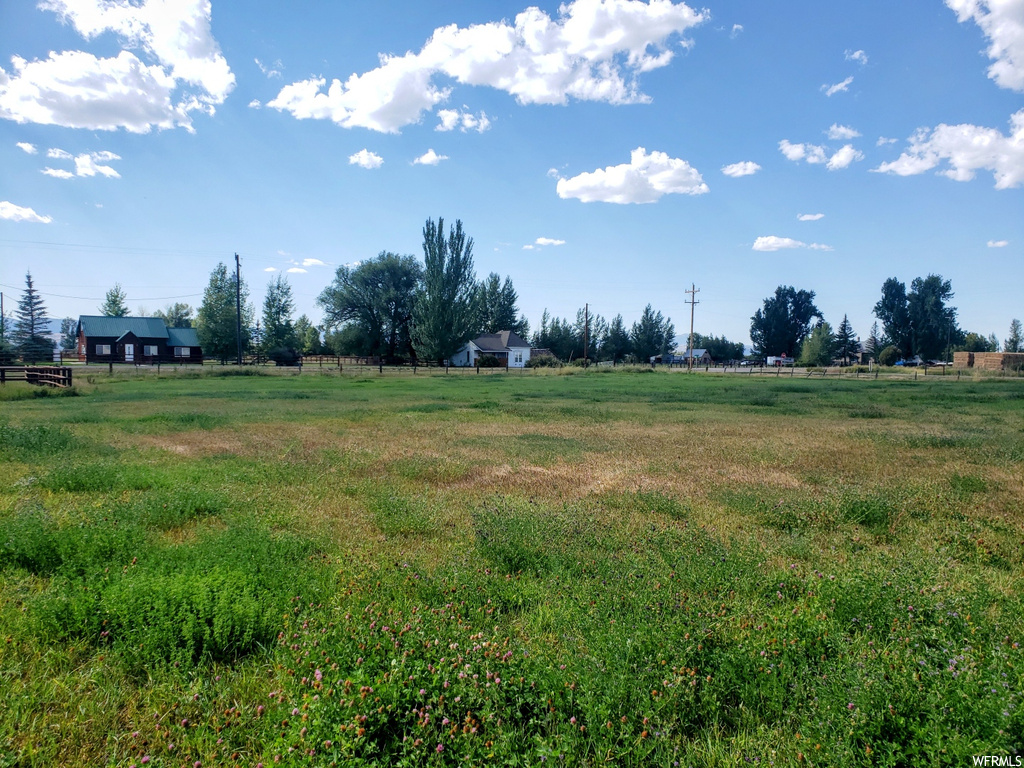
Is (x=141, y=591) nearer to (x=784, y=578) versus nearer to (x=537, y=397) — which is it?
(x=784, y=578)

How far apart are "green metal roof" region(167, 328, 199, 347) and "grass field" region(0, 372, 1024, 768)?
81.6 metres

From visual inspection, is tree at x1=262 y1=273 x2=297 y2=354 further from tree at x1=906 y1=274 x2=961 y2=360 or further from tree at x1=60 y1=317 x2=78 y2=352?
tree at x1=906 y1=274 x2=961 y2=360

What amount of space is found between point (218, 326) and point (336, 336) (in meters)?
16.4

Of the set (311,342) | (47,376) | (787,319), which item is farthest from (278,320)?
(787,319)

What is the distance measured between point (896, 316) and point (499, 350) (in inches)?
3380

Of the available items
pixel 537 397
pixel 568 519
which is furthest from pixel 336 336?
pixel 568 519

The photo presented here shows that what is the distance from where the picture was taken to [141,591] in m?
4.21

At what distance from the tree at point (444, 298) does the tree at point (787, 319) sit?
79.4 meters

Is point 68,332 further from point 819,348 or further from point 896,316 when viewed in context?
point 896,316

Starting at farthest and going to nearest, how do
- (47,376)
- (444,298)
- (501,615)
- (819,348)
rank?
(819,348)
(444,298)
(47,376)
(501,615)

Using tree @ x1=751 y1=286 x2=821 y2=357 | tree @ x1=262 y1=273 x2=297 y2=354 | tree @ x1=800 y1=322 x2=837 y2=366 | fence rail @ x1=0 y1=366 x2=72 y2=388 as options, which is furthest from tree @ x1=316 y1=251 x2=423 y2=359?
tree @ x1=751 y1=286 x2=821 y2=357

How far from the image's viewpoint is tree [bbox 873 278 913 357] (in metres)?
114

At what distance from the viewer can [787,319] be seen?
12169 cm

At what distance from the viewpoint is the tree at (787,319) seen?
122m
